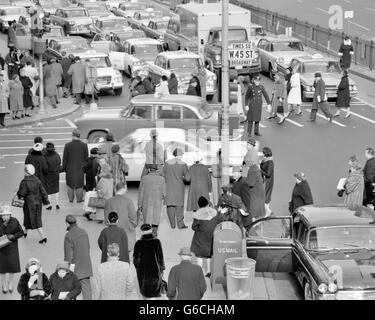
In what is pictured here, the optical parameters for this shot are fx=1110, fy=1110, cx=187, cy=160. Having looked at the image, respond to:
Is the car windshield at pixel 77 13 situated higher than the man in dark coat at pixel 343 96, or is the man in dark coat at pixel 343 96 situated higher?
the man in dark coat at pixel 343 96

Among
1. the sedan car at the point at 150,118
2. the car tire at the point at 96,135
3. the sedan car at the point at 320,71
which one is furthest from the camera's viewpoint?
the sedan car at the point at 320,71

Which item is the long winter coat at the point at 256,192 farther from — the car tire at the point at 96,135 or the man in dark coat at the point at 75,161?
Result: the car tire at the point at 96,135

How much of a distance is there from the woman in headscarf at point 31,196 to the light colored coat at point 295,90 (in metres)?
13.9

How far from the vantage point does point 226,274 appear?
57.8 ft

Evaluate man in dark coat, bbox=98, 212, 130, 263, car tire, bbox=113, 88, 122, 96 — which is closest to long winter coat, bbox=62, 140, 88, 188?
man in dark coat, bbox=98, 212, 130, 263

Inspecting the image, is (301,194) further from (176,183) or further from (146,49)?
(146,49)

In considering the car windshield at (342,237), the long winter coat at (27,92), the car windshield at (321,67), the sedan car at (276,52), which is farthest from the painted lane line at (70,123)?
the car windshield at (342,237)

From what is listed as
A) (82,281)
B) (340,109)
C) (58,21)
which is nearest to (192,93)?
(340,109)

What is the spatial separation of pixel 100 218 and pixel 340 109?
13.6 meters

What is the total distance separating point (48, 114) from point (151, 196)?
14.3 metres

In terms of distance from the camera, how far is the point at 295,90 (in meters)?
33.1

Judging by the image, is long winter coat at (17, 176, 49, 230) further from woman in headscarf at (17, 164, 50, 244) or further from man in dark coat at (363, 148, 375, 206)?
man in dark coat at (363, 148, 375, 206)

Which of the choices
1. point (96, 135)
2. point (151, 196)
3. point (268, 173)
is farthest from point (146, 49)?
point (151, 196)

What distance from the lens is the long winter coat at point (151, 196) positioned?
820 inches
